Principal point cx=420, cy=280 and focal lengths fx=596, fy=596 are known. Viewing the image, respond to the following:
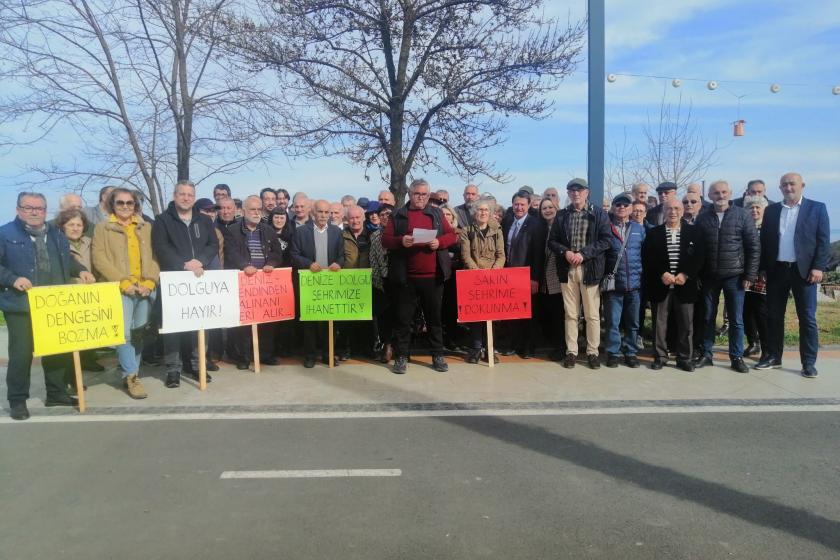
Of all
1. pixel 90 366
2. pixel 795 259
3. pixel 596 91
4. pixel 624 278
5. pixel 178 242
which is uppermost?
pixel 596 91

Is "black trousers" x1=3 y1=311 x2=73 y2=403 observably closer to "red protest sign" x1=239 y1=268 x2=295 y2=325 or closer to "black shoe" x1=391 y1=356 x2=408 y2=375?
"red protest sign" x1=239 y1=268 x2=295 y2=325

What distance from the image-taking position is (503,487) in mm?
3965

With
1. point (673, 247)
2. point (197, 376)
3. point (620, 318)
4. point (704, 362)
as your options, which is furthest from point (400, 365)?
point (704, 362)

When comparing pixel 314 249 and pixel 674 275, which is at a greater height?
pixel 314 249

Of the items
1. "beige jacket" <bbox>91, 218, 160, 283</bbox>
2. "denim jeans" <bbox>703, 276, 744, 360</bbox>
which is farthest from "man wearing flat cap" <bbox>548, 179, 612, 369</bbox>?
"beige jacket" <bbox>91, 218, 160, 283</bbox>

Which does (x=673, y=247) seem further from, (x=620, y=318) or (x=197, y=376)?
(x=197, y=376)

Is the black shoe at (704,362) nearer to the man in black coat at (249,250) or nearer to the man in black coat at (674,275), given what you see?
the man in black coat at (674,275)

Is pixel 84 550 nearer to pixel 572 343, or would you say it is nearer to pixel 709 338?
pixel 572 343

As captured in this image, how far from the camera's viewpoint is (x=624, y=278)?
7188mm

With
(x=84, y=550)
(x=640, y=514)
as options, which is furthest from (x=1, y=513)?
(x=640, y=514)

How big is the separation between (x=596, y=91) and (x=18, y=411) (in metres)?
8.10

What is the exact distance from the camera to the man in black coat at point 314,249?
7.50m

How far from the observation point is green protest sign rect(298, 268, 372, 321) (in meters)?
7.37

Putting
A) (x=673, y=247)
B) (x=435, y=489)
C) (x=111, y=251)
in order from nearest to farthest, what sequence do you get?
1. (x=435, y=489)
2. (x=111, y=251)
3. (x=673, y=247)
